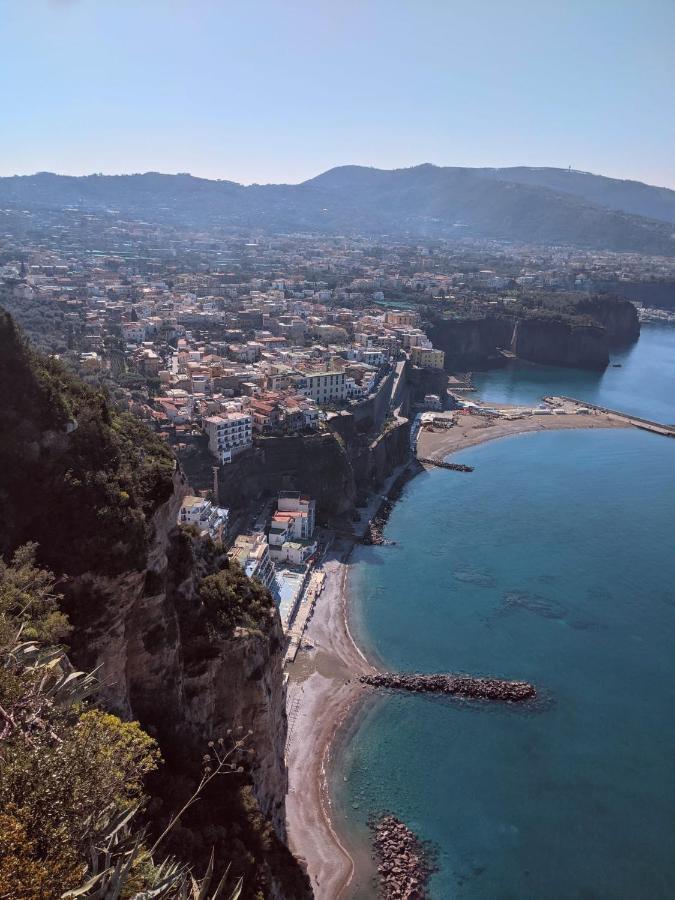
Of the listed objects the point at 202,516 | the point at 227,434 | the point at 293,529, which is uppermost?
the point at 227,434

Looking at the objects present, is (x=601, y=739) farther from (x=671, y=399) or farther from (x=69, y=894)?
(x=671, y=399)

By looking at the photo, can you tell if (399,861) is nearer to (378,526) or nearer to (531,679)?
(531,679)

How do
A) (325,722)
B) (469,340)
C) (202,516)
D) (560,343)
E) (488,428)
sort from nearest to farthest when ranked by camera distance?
(325,722) → (202,516) → (488,428) → (469,340) → (560,343)

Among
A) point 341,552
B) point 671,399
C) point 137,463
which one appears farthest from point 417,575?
point 671,399

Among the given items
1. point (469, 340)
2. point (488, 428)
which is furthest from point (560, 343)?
point (488, 428)

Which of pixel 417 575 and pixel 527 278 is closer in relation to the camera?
pixel 417 575

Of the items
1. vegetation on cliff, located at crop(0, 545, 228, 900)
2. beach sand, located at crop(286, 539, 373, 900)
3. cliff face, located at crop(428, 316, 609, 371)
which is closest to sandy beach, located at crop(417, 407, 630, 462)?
cliff face, located at crop(428, 316, 609, 371)
